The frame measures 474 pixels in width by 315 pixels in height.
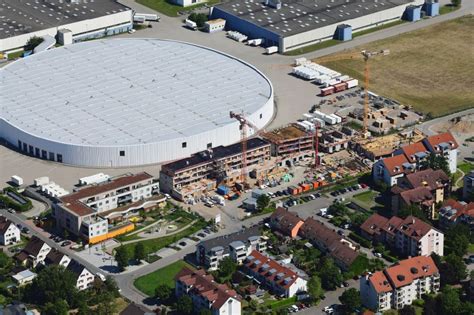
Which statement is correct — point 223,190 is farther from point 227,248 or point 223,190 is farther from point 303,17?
point 303,17

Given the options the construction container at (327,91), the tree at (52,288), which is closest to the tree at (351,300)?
the tree at (52,288)

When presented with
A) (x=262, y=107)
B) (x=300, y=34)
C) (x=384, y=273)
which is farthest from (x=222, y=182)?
(x=300, y=34)

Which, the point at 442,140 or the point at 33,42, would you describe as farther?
the point at 33,42

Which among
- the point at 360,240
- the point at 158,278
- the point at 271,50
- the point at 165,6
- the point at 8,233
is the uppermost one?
the point at 360,240

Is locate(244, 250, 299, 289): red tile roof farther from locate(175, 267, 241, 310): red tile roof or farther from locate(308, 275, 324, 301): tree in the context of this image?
locate(175, 267, 241, 310): red tile roof

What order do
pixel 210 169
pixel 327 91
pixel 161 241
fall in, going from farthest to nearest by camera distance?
pixel 327 91
pixel 210 169
pixel 161 241

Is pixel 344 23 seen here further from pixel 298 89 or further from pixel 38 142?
pixel 38 142

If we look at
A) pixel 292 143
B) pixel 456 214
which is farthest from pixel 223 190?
pixel 456 214

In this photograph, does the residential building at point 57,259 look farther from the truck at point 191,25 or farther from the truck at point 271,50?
the truck at point 191,25

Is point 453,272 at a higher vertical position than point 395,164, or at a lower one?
higher
